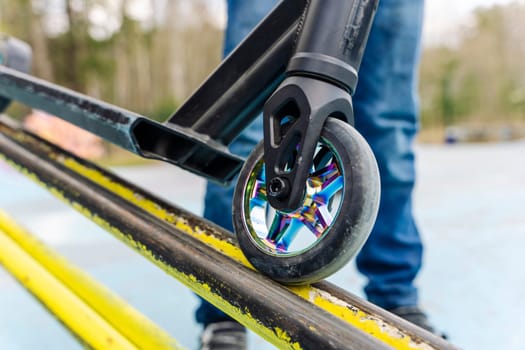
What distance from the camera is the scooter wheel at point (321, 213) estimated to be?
16.4 inches

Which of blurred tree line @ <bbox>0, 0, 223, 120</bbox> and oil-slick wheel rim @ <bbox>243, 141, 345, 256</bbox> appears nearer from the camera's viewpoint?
oil-slick wheel rim @ <bbox>243, 141, 345, 256</bbox>

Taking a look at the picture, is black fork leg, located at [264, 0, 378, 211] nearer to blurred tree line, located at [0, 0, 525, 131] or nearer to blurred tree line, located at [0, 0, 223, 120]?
blurred tree line, located at [0, 0, 223, 120]

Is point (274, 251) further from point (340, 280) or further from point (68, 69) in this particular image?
point (68, 69)

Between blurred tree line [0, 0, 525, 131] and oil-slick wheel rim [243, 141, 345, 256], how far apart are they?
29.0 ft

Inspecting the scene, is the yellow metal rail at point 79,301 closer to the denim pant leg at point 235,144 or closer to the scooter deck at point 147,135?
the denim pant leg at point 235,144

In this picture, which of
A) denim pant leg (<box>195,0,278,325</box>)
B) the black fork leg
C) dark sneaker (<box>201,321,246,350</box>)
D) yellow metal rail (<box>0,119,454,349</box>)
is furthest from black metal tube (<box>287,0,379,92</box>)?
dark sneaker (<box>201,321,246,350</box>)

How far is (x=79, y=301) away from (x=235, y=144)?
415 mm

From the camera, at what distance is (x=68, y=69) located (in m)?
9.26

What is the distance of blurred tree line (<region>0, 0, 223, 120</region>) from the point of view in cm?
843

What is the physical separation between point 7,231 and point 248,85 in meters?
0.86

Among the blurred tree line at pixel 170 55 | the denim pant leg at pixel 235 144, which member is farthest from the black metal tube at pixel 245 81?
the blurred tree line at pixel 170 55

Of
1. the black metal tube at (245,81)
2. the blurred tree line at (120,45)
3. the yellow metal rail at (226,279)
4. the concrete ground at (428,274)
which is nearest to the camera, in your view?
the yellow metal rail at (226,279)

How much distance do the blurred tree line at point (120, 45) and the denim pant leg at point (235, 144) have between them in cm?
732

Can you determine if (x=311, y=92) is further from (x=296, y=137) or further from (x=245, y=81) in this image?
(x=245, y=81)
